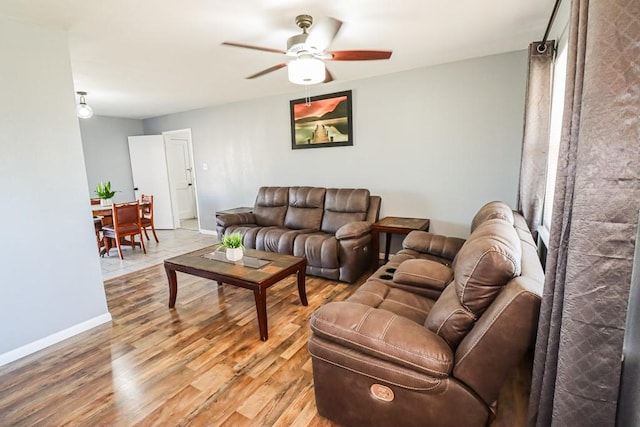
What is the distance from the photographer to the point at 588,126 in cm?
86

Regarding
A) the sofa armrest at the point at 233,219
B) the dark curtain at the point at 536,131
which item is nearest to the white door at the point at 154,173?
the sofa armrest at the point at 233,219

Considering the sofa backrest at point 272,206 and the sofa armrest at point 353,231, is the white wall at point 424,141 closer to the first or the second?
the sofa backrest at point 272,206

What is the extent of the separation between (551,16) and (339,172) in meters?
2.59

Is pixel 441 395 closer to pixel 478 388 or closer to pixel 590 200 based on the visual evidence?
pixel 478 388

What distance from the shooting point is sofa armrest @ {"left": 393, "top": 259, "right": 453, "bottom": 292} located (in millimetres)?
1967

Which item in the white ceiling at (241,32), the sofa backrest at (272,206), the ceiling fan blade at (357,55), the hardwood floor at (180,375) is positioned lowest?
the hardwood floor at (180,375)

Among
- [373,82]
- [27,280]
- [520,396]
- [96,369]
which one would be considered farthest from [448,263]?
[27,280]

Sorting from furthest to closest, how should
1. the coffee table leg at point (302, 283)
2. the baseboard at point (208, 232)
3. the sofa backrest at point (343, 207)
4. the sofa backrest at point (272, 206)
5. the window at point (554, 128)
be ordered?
the baseboard at point (208, 232)
the sofa backrest at point (272, 206)
the sofa backrest at point (343, 207)
the coffee table leg at point (302, 283)
the window at point (554, 128)

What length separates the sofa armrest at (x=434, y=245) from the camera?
2713 mm

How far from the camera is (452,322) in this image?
1302mm

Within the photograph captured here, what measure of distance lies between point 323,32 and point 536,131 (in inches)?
72.9

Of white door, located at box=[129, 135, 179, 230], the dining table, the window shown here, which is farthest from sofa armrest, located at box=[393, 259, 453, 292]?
white door, located at box=[129, 135, 179, 230]

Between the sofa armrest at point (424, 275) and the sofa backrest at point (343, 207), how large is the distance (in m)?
1.67

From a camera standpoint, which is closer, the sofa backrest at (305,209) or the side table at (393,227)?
the side table at (393,227)
